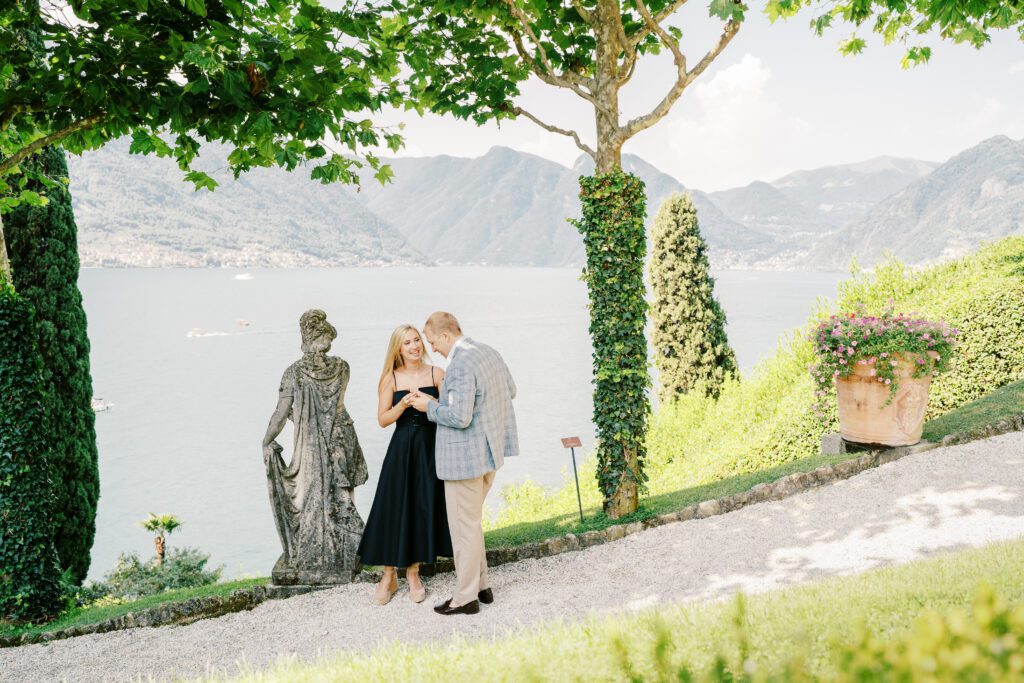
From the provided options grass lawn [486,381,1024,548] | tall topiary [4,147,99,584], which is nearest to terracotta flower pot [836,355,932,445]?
grass lawn [486,381,1024,548]

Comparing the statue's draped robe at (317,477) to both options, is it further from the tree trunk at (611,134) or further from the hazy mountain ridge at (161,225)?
the hazy mountain ridge at (161,225)

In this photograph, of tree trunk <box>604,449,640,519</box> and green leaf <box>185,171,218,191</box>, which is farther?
tree trunk <box>604,449,640,519</box>

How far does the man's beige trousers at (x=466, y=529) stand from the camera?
208 inches

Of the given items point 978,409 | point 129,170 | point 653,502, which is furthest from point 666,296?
point 129,170

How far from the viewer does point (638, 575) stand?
5.90 m

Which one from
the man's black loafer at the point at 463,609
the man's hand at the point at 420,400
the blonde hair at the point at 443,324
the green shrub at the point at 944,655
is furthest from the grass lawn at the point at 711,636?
the blonde hair at the point at 443,324

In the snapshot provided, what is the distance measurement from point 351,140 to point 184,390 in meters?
76.9

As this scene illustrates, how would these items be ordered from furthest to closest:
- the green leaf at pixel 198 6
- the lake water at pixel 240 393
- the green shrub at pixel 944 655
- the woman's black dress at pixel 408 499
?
the lake water at pixel 240 393, the woman's black dress at pixel 408 499, the green leaf at pixel 198 6, the green shrub at pixel 944 655

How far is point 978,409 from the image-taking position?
8938 millimetres

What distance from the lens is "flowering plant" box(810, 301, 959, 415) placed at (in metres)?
7.40

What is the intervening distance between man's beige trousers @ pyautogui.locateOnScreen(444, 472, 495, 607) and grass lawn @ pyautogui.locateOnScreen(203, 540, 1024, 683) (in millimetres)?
1686

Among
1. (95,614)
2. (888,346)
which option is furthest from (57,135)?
(888,346)

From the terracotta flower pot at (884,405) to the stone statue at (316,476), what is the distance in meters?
5.92

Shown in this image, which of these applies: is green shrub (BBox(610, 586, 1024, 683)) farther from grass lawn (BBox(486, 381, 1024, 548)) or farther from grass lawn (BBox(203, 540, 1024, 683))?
grass lawn (BBox(486, 381, 1024, 548))
